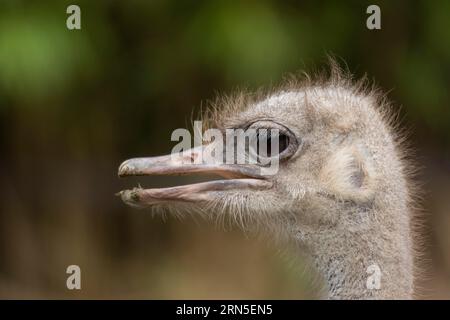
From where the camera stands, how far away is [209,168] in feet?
11.0

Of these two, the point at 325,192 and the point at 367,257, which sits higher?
the point at 325,192

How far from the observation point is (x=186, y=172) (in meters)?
3.30

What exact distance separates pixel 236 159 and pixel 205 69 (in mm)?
4224

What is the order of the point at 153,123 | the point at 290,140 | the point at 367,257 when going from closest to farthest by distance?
the point at 367,257 → the point at 290,140 → the point at 153,123

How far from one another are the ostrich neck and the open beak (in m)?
0.29

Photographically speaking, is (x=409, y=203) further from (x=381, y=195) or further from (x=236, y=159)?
(x=236, y=159)

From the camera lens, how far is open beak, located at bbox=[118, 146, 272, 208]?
129 inches

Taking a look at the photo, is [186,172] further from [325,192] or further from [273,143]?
[325,192]

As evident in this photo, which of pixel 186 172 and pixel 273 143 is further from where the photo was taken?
pixel 273 143

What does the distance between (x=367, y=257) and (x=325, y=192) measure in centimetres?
25

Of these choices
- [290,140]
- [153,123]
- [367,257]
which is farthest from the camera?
[153,123]

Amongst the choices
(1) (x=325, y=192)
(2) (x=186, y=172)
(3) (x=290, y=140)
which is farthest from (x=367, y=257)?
(2) (x=186, y=172)

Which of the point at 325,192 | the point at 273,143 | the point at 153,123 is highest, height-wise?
the point at 153,123
